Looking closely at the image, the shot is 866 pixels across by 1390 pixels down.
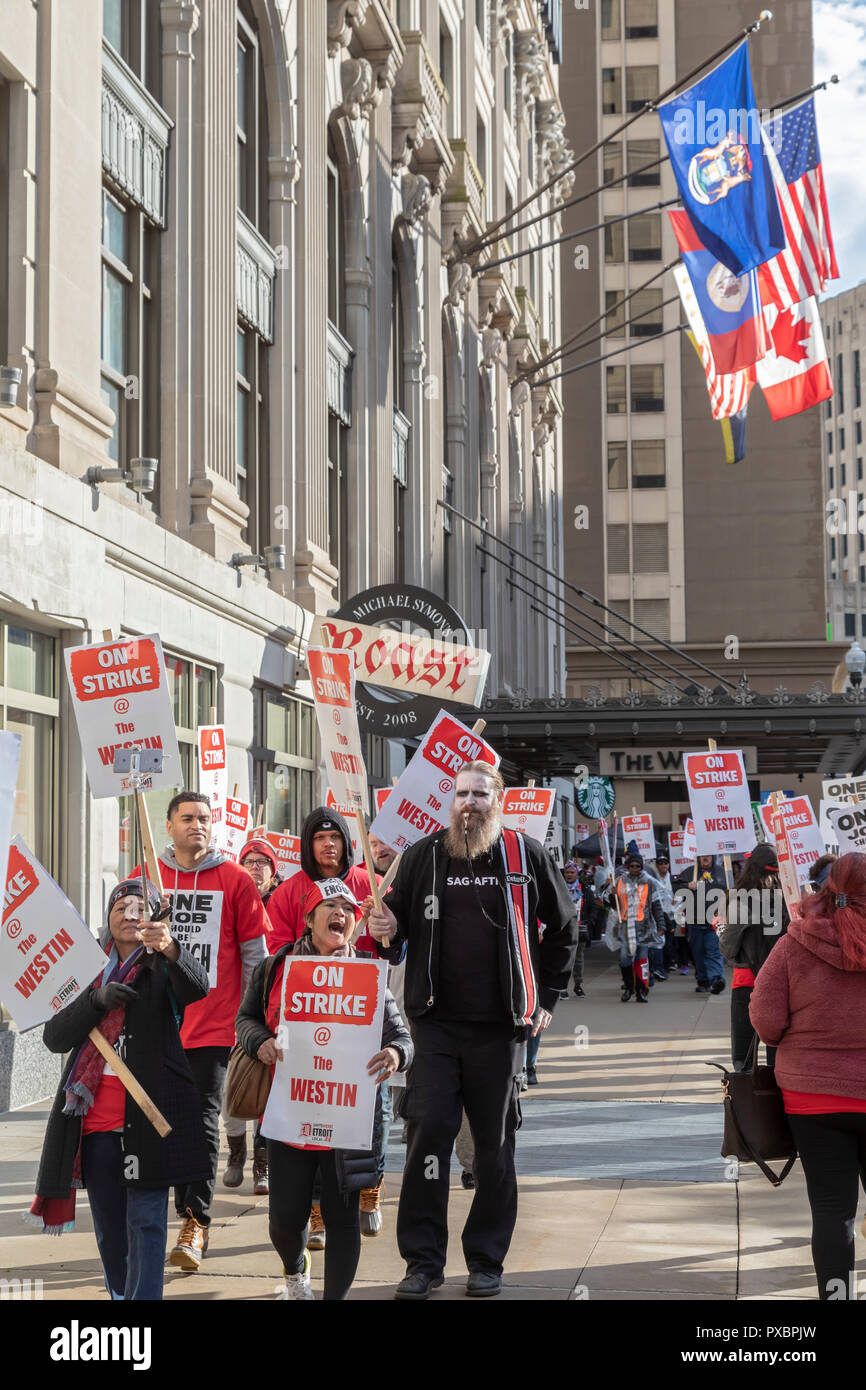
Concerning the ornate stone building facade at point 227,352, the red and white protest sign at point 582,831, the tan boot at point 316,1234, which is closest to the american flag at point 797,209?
the ornate stone building facade at point 227,352

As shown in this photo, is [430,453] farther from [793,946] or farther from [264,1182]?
[793,946]

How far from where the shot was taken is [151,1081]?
6.07m

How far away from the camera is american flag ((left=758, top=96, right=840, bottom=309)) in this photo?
28.8 metres

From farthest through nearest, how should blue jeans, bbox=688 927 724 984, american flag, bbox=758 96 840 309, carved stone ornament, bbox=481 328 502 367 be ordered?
1. carved stone ornament, bbox=481 328 502 367
2. american flag, bbox=758 96 840 309
3. blue jeans, bbox=688 927 724 984

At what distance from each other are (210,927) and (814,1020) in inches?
124

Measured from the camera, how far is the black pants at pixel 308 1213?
20.2 feet

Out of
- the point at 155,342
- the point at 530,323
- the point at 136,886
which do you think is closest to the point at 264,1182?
the point at 136,886

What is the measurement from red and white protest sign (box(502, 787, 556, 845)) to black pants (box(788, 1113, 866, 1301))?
9662 millimetres

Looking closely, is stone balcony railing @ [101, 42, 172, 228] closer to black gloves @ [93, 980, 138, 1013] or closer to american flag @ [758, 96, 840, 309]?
black gloves @ [93, 980, 138, 1013]

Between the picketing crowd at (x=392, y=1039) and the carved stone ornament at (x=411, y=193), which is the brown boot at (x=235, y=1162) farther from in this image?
the carved stone ornament at (x=411, y=193)

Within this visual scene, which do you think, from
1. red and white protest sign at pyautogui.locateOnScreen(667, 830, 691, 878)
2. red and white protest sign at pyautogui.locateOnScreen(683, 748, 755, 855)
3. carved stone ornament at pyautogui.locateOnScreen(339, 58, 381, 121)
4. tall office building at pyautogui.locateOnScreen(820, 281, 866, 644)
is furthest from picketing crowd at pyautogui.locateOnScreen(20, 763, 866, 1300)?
tall office building at pyautogui.locateOnScreen(820, 281, 866, 644)

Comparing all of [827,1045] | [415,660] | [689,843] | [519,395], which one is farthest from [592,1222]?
[519,395]

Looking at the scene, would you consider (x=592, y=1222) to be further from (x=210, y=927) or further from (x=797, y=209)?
(x=797, y=209)
